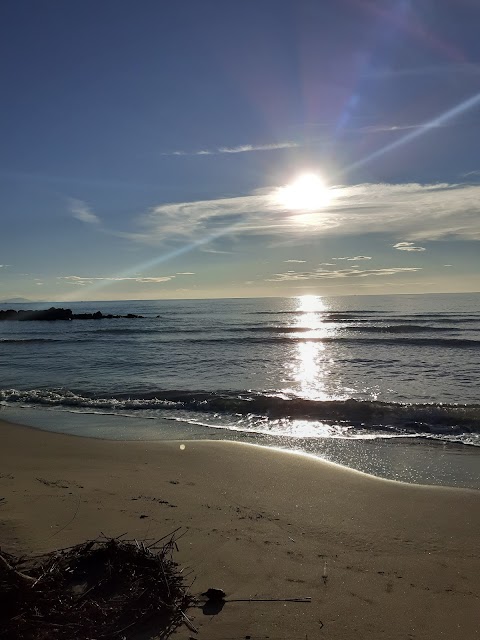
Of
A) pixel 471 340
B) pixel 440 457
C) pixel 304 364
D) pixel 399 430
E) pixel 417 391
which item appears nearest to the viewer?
pixel 440 457

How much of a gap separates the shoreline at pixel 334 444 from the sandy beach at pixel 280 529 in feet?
A: 1.86

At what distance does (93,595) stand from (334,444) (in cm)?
581

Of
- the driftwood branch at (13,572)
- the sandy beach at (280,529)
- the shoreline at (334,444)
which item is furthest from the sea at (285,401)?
the driftwood branch at (13,572)

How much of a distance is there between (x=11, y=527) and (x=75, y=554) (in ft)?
3.66

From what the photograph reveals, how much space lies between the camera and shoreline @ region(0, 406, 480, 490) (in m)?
6.66

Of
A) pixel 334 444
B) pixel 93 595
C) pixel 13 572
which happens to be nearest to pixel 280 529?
pixel 93 595

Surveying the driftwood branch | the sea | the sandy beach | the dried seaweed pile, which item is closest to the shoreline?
the sea

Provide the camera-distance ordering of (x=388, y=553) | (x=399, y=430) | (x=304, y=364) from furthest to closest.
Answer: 1. (x=304, y=364)
2. (x=399, y=430)
3. (x=388, y=553)

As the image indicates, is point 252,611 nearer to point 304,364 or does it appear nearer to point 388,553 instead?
point 388,553

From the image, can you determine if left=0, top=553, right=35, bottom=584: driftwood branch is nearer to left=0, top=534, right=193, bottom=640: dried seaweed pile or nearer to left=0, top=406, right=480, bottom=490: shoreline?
left=0, top=534, right=193, bottom=640: dried seaweed pile

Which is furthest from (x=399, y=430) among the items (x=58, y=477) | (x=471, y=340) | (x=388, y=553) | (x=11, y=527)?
(x=471, y=340)

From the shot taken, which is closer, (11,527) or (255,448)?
(11,527)

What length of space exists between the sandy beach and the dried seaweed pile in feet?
0.73

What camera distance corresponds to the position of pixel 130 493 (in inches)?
214
